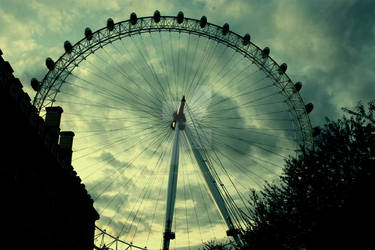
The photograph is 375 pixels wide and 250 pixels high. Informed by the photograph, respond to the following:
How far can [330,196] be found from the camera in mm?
13219

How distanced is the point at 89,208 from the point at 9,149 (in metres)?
10.4

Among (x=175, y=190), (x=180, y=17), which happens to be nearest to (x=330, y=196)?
(x=175, y=190)

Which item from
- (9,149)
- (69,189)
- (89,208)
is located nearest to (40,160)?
(9,149)

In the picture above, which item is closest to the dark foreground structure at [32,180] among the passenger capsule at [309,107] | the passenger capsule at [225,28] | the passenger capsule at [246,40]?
the passenger capsule at [225,28]

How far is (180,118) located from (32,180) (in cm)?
1450

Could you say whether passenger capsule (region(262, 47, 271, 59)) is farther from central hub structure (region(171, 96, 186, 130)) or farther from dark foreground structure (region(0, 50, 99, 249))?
dark foreground structure (region(0, 50, 99, 249))

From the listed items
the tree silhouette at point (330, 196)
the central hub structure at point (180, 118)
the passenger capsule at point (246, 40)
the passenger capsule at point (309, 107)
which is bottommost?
the tree silhouette at point (330, 196)

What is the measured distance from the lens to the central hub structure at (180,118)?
1056 inches

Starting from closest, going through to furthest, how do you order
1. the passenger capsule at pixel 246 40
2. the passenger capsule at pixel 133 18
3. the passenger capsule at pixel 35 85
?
the passenger capsule at pixel 35 85 < the passenger capsule at pixel 133 18 < the passenger capsule at pixel 246 40

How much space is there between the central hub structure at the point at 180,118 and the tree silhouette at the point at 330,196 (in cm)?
1176

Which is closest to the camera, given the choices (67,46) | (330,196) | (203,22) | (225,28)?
(330,196)

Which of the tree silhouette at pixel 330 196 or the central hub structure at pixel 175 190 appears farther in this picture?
the central hub structure at pixel 175 190

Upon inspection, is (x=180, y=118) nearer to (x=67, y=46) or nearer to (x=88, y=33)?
(x=88, y=33)

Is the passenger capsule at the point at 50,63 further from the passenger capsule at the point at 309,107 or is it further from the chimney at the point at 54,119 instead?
the passenger capsule at the point at 309,107
